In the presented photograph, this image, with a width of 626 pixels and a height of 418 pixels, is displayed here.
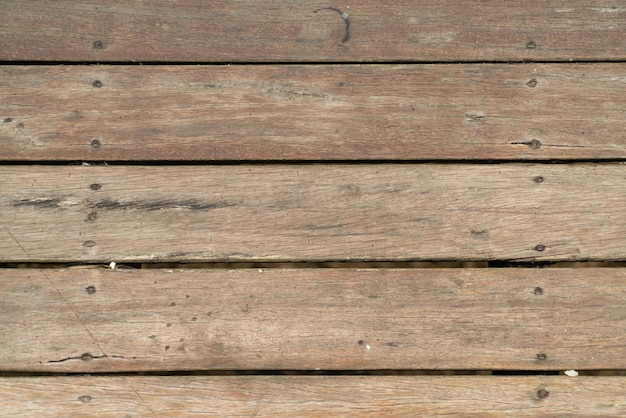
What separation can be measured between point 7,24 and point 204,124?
557 mm

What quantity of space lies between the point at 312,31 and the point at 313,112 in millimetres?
211

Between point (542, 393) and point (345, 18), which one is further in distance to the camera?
point (345, 18)

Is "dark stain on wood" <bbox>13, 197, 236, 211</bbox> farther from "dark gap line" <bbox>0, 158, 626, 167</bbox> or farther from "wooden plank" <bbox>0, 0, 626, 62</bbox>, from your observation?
"wooden plank" <bbox>0, 0, 626, 62</bbox>

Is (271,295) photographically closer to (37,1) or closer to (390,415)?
(390,415)

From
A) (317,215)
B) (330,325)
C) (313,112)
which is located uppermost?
(313,112)

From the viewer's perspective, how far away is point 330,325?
147 centimetres

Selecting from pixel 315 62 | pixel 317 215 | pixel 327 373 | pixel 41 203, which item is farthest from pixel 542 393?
pixel 41 203

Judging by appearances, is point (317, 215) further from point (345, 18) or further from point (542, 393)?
point (542, 393)

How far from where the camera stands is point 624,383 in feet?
4.79

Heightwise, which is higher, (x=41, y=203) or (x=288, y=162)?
(x=288, y=162)

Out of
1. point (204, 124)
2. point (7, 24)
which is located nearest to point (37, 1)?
point (7, 24)

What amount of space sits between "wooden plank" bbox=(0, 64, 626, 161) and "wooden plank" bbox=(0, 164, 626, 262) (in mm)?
55

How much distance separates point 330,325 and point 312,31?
28.4 inches

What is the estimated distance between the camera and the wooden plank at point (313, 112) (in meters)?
1.51
